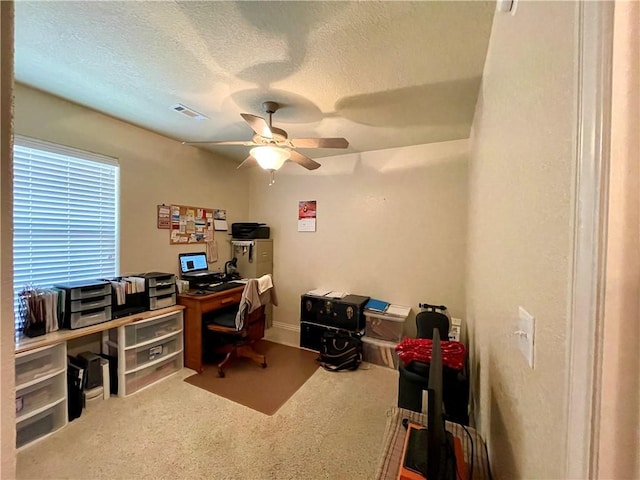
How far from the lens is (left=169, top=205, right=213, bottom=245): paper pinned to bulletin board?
10.0 ft

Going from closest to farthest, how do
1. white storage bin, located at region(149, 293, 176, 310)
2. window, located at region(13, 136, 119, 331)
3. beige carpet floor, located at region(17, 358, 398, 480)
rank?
beige carpet floor, located at region(17, 358, 398, 480) < window, located at region(13, 136, 119, 331) < white storage bin, located at region(149, 293, 176, 310)

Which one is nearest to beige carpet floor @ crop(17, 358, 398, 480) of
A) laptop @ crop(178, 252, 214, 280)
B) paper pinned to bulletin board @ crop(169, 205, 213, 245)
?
laptop @ crop(178, 252, 214, 280)

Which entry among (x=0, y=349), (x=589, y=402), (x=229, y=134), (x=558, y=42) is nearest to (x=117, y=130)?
(x=229, y=134)

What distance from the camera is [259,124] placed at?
1.79 meters

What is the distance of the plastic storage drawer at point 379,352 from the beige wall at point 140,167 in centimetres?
232

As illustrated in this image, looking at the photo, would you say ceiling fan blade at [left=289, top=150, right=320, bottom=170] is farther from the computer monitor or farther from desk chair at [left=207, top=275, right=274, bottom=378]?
the computer monitor

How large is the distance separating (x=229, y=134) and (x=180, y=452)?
9.36 ft

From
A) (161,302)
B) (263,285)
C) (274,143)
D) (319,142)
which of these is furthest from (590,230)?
(161,302)

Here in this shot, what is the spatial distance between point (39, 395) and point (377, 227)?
3388 millimetres

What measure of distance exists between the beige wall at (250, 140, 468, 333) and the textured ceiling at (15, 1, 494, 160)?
0.72 meters

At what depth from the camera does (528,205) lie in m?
0.71

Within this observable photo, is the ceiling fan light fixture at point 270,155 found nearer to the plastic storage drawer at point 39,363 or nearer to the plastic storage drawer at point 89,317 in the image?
the plastic storage drawer at point 89,317

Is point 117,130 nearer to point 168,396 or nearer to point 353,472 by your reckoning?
point 168,396

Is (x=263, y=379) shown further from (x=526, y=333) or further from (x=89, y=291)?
(x=526, y=333)
